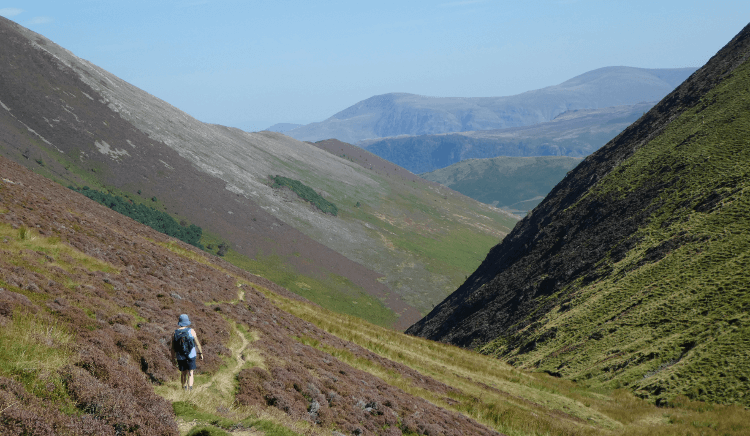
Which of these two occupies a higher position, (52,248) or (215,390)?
(52,248)

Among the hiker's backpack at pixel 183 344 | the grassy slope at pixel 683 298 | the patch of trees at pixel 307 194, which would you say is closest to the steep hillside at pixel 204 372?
the hiker's backpack at pixel 183 344

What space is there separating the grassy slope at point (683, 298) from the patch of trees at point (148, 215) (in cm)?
9244

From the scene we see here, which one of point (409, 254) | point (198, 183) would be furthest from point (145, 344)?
point (409, 254)

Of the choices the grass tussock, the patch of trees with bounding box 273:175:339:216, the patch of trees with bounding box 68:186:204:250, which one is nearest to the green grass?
the grass tussock

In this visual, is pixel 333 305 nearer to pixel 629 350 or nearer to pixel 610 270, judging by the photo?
pixel 610 270

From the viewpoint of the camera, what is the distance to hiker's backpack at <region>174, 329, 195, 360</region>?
14062mm

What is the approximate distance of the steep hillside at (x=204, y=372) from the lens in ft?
34.3

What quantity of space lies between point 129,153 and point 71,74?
37592 millimetres

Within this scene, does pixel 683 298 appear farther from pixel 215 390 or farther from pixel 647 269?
pixel 215 390

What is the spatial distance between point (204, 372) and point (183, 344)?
2289 millimetres

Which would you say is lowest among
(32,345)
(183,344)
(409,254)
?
(409,254)

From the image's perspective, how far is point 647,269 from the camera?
40.1 m

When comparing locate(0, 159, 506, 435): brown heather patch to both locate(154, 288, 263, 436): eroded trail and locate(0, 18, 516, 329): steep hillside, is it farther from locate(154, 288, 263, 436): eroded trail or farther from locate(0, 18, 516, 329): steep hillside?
locate(0, 18, 516, 329): steep hillside

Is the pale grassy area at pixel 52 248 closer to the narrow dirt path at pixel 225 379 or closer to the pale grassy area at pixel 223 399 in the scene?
the narrow dirt path at pixel 225 379
